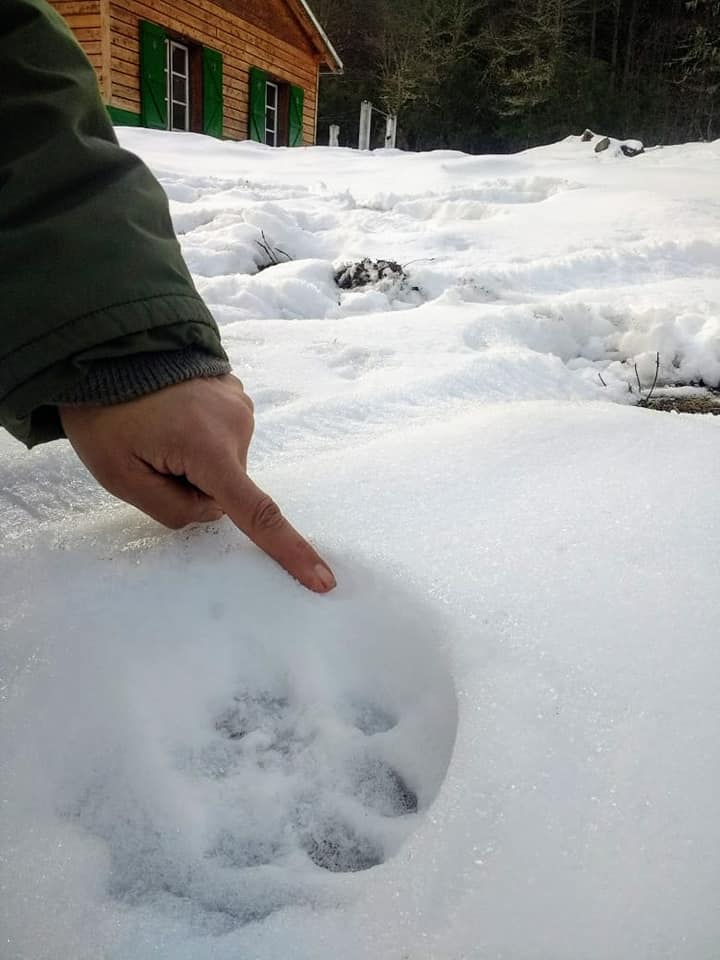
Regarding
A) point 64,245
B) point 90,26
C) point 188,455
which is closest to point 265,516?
point 188,455

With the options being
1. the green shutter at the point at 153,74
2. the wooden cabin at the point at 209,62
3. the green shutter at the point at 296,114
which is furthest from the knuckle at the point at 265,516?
the green shutter at the point at 296,114

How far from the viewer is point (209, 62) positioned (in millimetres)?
10695

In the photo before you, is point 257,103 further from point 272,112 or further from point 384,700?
point 384,700

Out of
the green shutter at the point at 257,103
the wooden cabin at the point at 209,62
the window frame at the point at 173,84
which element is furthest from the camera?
the green shutter at the point at 257,103

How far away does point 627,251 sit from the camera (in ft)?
10.1

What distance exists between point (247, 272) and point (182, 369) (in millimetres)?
2443

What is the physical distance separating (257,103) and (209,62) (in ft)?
4.01

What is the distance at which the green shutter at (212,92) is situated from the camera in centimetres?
1070

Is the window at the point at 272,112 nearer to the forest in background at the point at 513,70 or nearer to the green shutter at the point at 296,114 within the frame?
the green shutter at the point at 296,114

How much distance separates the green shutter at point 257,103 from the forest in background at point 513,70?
905cm

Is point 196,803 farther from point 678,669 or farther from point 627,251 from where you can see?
point 627,251

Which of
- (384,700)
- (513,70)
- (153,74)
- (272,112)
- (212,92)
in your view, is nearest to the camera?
(384,700)

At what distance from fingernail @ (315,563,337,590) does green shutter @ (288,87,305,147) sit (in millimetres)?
13642

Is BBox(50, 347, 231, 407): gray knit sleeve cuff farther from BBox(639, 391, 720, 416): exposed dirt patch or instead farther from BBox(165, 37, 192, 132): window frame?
BBox(165, 37, 192, 132): window frame
